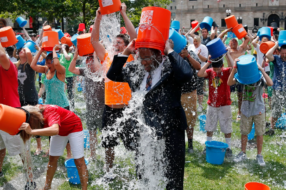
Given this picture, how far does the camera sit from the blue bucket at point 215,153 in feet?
15.7

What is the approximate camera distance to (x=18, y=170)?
4832 millimetres

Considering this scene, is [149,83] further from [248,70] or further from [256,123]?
[256,123]

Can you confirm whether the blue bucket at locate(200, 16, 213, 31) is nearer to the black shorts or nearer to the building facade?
the black shorts

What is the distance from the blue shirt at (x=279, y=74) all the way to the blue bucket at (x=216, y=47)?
2055 millimetres

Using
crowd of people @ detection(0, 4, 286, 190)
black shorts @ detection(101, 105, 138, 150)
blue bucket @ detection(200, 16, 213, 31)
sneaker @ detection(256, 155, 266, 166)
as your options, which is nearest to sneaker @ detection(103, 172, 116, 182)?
crowd of people @ detection(0, 4, 286, 190)

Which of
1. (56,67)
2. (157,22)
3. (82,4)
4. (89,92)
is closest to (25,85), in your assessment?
(56,67)

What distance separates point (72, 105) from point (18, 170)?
3.51 meters

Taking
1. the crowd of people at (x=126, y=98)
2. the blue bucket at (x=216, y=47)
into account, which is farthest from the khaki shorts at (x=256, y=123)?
the blue bucket at (x=216, y=47)

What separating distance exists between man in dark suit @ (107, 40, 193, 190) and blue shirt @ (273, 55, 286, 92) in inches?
154

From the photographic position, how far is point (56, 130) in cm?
330

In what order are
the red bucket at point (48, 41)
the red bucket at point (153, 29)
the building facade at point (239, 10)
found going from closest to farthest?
the red bucket at point (153, 29) < the red bucket at point (48, 41) < the building facade at point (239, 10)

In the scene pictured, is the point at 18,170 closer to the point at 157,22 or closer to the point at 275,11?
the point at 157,22

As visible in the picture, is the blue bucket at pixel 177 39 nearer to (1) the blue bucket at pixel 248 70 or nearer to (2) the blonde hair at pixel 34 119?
(1) the blue bucket at pixel 248 70

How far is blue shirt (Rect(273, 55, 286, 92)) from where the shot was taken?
5926mm
